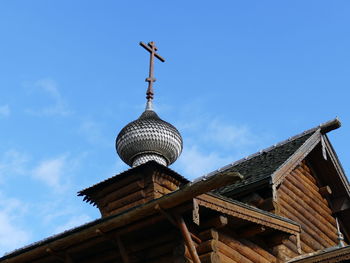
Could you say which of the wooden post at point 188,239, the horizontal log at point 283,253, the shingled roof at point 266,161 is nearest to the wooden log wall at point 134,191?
the shingled roof at point 266,161

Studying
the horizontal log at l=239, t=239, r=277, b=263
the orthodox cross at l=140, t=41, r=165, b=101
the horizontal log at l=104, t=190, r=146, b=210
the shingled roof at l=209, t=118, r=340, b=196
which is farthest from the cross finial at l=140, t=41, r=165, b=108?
the horizontal log at l=239, t=239, r=277, b=263

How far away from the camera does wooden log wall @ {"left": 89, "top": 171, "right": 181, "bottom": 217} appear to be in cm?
1313

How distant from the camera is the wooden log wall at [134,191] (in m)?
13.1

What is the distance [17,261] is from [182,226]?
2922 millimetres

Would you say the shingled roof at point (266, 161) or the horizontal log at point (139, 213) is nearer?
the horizontal log at point (139, 213)

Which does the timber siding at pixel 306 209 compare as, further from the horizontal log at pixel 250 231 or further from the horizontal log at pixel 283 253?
the horizontal log at pixel 250 231

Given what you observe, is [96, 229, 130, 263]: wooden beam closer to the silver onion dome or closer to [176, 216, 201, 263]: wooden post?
[176, 216, 201, 263]: wooden post

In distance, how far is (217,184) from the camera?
8344 mm

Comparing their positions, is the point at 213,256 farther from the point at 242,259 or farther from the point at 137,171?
the point at 137,171

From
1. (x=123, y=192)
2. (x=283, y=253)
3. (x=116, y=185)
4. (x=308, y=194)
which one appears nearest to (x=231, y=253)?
(x=283, y=253)

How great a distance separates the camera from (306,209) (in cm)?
1446

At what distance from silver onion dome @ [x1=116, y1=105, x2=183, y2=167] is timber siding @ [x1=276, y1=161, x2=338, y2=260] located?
2.71 meters

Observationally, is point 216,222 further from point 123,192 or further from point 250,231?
point 123,192

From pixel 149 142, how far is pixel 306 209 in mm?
3821
